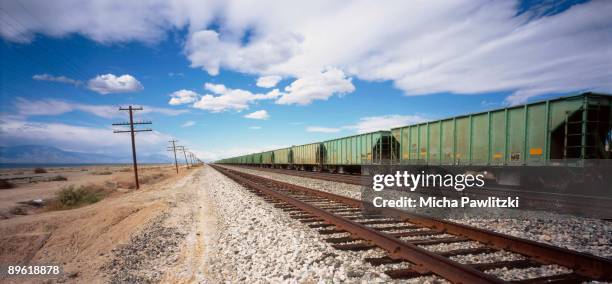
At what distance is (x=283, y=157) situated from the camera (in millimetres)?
41438

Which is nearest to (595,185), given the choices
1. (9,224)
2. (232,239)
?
(232,239)

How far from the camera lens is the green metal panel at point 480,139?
1111 centimetres

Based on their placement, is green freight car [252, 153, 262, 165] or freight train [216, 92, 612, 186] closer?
freight train [216, 92, 612, 186]

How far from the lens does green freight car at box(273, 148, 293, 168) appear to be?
38.5m

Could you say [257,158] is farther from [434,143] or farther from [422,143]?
[434,143]

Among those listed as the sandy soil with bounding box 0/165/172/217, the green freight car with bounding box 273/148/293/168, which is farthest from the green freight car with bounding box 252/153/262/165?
the sandy soil with bounding box 0/165/172/217

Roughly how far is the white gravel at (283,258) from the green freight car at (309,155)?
21.7 m

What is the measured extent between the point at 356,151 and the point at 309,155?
10218 mm

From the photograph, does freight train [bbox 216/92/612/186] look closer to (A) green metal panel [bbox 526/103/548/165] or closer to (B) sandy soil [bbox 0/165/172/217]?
(A) green metal panel [bbox 526/103/548/165]

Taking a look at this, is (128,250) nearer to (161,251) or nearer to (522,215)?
(161,251)

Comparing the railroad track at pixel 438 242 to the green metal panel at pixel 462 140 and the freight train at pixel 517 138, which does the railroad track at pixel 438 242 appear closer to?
the freight train at pixel 517 138

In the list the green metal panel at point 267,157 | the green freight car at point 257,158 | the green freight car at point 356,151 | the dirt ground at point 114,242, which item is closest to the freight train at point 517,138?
the green freight car at point 356,151

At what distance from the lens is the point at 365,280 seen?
3.40m

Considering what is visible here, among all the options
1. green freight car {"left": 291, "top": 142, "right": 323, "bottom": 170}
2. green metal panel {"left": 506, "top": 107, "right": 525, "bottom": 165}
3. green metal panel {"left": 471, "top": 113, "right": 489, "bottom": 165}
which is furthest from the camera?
green freight car {"left": 291, "top": 142, "right": 323, "bottom": 170}
